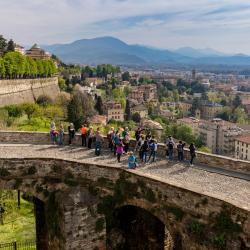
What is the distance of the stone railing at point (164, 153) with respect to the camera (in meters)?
15.9

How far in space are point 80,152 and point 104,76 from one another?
17752cm

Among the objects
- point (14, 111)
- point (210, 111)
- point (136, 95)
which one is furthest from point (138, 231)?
point (210, 111)

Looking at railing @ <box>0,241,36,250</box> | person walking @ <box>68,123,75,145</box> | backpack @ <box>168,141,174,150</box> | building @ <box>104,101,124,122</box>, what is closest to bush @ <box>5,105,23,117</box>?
railing @ <box>0,241,36,250</box>

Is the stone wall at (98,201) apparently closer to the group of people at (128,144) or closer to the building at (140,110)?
the group of people at (128,144)

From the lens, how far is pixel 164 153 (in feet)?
58.7

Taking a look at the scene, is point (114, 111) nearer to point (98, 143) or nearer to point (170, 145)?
point (98, 143)

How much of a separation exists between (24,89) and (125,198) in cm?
5886

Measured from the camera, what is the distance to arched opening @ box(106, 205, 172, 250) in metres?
15.9

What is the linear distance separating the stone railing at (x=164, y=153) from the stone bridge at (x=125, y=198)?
0.04 meters

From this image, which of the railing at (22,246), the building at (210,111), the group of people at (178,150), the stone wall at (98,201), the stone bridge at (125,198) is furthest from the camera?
the building at (210,111)

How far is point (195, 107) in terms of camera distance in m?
187

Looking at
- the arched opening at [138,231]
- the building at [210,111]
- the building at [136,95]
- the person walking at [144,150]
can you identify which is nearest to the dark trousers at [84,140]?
the person walking at [144,150]

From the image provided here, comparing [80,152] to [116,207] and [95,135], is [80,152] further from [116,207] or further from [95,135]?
[116,207]

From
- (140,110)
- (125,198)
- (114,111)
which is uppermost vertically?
(125,198)
